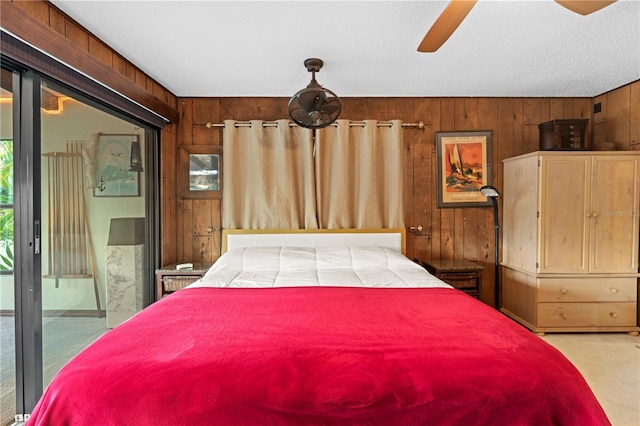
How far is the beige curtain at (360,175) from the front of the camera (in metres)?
3.38

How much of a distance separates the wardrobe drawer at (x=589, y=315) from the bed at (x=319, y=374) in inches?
75.0

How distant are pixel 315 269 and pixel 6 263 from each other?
1.91 m

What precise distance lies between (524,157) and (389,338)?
2596 millimetres

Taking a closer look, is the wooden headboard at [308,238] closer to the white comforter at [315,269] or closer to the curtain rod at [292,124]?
the white comforter at [315,269]

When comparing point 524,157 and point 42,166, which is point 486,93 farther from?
point 42,166

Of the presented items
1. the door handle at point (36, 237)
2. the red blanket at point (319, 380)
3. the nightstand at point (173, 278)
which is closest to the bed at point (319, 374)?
the red blanket at point (319, 380)

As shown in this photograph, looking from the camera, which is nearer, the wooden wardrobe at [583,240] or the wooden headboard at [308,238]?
the wooden wardrobe at [583,240]

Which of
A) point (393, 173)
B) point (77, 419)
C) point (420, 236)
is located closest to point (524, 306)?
point (420, 236)

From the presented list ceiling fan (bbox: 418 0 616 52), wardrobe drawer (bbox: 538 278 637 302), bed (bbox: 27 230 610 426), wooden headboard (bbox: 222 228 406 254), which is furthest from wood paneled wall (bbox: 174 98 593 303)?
bed (bbox: 27 230 610 426)

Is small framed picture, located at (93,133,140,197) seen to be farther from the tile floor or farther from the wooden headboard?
the tile floor

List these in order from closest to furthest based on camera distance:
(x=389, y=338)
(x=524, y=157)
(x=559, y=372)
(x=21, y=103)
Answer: (x=559, y=372) < (x=389, y=338) < (x=21, y=103) < (x=524, y=157)

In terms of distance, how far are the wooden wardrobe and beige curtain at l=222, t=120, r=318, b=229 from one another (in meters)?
2.06

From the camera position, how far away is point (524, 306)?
10.7 feet

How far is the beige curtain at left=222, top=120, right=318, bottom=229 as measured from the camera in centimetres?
336
